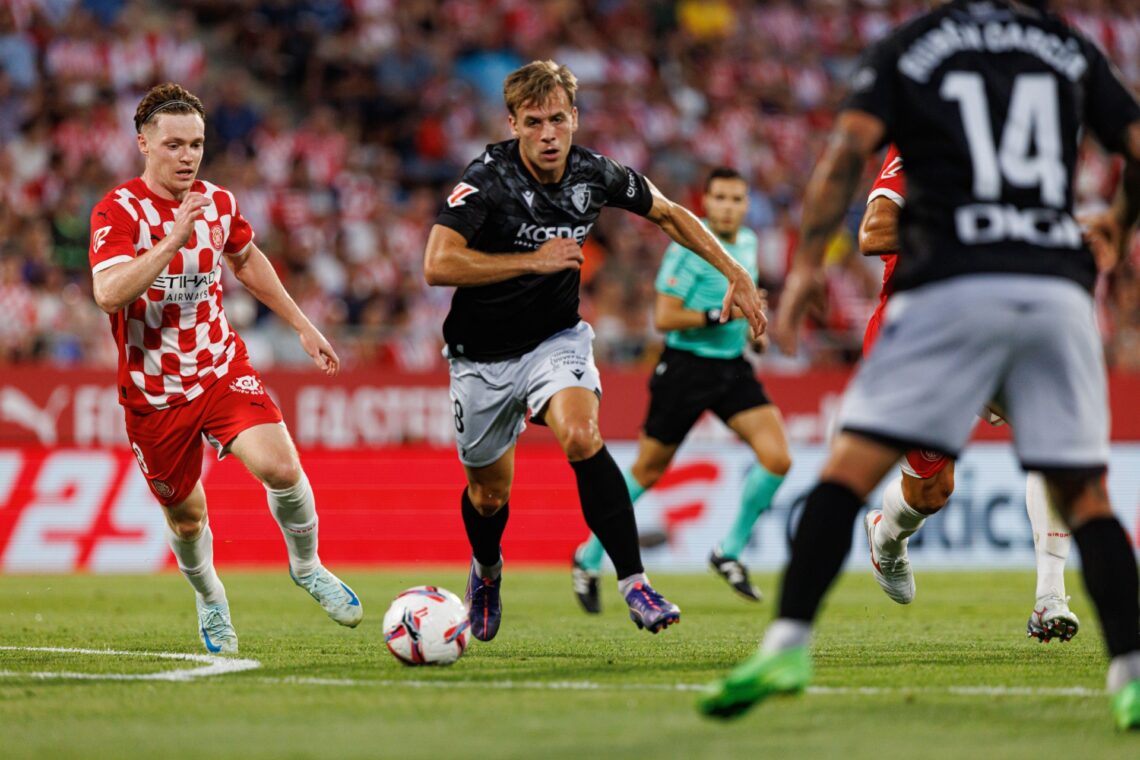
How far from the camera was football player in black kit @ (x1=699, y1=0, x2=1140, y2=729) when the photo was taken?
4.88 metres

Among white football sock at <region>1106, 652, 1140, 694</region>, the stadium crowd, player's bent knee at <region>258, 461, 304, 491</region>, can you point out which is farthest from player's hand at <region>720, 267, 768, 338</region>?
the stadium crowd

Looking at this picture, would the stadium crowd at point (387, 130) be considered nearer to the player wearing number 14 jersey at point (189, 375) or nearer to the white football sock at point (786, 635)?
the player wearing number 14 jersey at point (189, 375)

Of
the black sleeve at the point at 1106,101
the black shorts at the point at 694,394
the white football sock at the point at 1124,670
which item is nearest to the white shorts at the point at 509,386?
the black sleeve at the point at 1106,101

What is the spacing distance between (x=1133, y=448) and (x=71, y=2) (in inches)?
530

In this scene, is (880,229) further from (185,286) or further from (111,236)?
(111,236)

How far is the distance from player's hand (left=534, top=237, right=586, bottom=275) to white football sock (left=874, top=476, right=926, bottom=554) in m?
2.23

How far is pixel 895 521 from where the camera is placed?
841cm

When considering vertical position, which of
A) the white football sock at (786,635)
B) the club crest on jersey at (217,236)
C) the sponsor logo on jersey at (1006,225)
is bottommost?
the white football sock at (786,635)

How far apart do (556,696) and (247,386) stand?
275 cm

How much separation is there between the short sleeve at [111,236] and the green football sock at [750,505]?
5.34 metres

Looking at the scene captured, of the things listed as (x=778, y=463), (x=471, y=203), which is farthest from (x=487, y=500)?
(x=778, y=463)

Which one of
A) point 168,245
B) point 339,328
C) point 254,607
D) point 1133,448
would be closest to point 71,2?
point 339,328

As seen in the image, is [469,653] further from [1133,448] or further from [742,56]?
[742,56]

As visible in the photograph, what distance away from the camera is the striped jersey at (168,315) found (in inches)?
299
